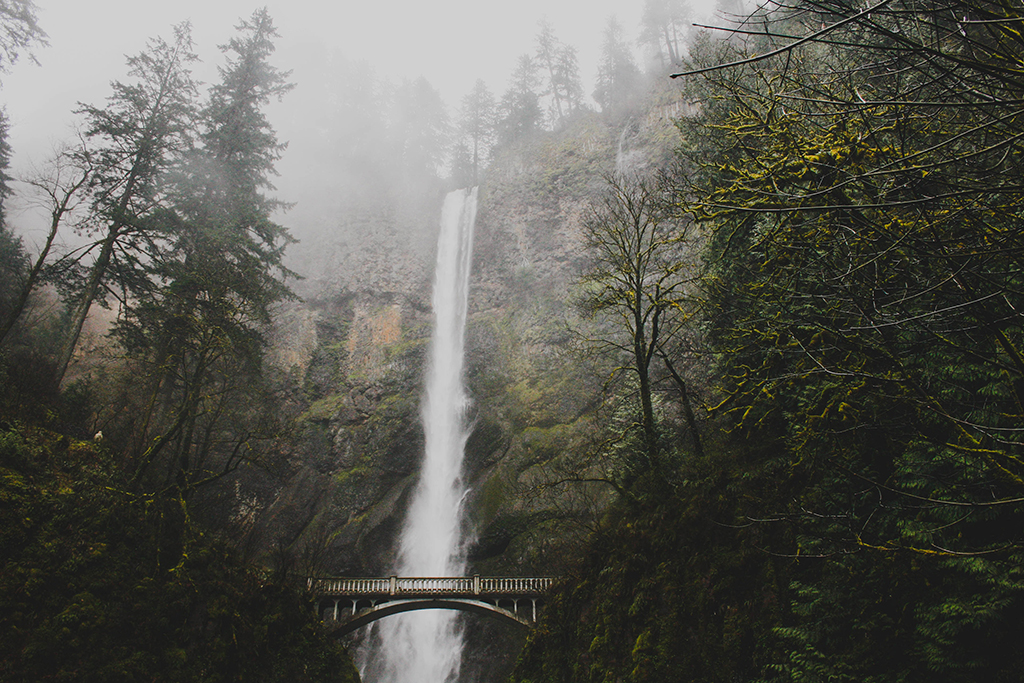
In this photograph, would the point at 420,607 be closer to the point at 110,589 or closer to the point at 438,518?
the point at 438,518

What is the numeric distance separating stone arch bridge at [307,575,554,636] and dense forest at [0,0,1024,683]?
1739 millimetres

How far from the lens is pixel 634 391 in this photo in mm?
11352

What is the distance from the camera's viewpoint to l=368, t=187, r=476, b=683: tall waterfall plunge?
19547mm

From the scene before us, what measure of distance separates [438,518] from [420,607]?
4.81 meters

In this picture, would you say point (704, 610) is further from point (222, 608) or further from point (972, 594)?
point (222, 608)

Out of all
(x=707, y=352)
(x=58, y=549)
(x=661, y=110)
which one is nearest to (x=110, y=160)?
(x=58, y=549)

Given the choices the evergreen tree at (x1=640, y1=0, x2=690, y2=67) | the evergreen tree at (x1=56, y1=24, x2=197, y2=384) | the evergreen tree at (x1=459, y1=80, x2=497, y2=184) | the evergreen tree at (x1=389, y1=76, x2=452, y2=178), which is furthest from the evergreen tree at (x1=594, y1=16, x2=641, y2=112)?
the evergreen tree at (x1=56, y1=24, x2=197, y2=384)

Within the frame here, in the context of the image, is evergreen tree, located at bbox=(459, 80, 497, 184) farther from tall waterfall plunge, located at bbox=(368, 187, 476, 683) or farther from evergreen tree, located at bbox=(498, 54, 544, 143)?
tall waterfall plunge, located at bbox=(368, 187, 476, 683)

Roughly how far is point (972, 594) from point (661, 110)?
1269 inches

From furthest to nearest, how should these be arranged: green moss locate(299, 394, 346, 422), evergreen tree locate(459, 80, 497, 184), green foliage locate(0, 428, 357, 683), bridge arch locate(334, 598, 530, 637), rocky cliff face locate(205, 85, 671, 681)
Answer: evergreen tree locate(459, 80, 497, 184) → green moss locate(299, 394, 346, 422) → rocky cliff face locate(205, 85, 671, 681) → bridge arch locate(334, 598, 530, 637) → green foliage locate(0, 428, 357, 683)

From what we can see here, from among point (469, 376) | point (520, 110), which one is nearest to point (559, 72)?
point (520, 110)

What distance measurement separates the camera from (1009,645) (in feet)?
11.2

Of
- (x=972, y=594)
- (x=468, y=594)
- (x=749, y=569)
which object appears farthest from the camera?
(x=468, y=594)

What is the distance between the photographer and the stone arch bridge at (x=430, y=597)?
16688 millimetres
